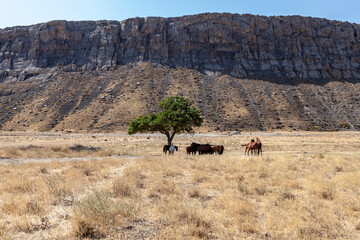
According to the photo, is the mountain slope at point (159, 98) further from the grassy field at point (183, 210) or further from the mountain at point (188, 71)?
the grassy field at point (183, 210)

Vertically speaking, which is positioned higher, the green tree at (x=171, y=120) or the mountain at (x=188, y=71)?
the mountain at (x=188, y=71)

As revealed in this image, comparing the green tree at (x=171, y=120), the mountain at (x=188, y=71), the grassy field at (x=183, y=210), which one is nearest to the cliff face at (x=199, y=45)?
the mountain at (x=188, y=71)

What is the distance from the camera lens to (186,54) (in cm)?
10150

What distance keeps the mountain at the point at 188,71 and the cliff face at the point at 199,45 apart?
1.54 feet

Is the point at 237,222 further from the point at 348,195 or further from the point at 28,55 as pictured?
the point at 28,55

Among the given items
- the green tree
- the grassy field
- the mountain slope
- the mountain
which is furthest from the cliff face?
the grassy field

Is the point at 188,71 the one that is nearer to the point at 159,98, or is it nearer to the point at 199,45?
the point at 199,45

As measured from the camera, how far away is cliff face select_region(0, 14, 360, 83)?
96.7 m

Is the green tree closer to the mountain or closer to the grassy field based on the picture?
the grassy field

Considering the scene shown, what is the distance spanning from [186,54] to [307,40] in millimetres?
56174

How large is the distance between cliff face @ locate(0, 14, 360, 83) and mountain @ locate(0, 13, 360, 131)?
0.47 m

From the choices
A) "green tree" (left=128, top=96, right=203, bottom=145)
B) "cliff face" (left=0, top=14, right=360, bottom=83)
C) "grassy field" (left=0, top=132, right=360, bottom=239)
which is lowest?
"grassy field" (left=0, top=132, right=360, bottom=239)

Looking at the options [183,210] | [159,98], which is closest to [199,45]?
[159,98]

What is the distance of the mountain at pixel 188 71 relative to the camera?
234ft
